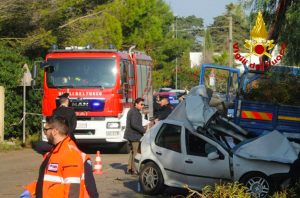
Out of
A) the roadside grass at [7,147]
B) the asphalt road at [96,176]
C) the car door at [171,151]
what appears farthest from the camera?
the roadside grass at [7,147]

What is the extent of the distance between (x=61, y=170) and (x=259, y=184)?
4.75 meters

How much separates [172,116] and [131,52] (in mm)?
7868

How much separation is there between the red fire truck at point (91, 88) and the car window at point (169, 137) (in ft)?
18.5

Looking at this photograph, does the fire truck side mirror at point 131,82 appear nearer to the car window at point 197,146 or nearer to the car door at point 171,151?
the car door at point 171,151

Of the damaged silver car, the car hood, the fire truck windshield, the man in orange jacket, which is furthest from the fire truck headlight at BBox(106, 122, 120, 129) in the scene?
the man in orange jacket

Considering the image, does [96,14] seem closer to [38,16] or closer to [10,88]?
[38,16]

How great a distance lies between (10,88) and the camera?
18.5 meters

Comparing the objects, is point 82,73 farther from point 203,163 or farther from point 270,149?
point 270,149

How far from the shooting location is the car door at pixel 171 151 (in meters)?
8.74

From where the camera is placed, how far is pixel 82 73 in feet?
48.8

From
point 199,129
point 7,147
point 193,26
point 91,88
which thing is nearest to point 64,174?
point 199,129

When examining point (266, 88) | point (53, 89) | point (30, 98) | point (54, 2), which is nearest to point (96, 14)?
point (54, 2)

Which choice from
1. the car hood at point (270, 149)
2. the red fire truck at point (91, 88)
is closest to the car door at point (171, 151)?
the car hood at point (270, 149)

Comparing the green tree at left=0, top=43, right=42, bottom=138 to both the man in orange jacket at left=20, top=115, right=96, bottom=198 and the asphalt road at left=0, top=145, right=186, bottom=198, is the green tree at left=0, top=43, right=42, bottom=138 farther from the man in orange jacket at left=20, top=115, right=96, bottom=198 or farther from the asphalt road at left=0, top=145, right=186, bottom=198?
the man in orange jacket at left=20, top=115, right=96, bottom=198
